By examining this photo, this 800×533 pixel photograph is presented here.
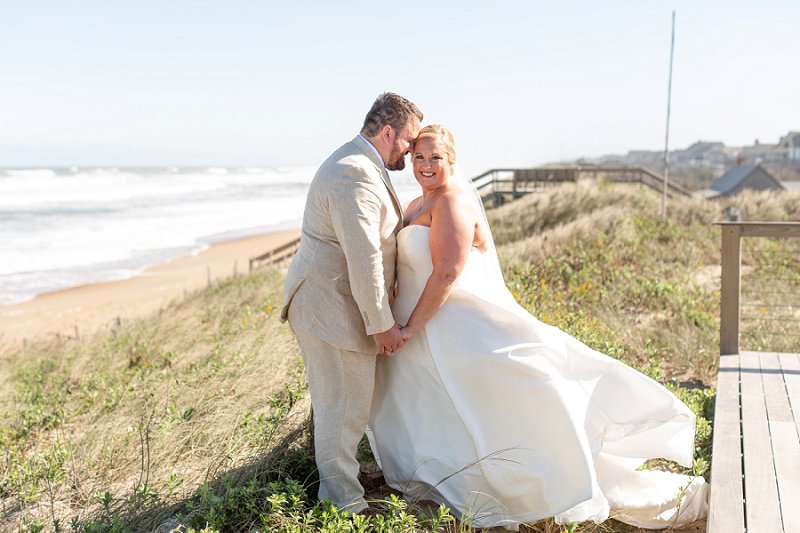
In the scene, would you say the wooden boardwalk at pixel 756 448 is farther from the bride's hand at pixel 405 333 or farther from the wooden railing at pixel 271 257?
the wooden railing at pixel 271 257

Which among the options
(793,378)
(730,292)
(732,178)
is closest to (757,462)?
(793,378)

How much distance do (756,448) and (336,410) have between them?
246cm

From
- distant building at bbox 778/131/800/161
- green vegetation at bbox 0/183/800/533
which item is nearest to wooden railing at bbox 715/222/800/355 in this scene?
green vegetation at bbox 0/183/800/533

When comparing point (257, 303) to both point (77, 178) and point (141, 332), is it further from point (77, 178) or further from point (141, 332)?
point (77, 178)

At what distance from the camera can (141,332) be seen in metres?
9.06

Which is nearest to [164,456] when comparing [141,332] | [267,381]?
[267,381]

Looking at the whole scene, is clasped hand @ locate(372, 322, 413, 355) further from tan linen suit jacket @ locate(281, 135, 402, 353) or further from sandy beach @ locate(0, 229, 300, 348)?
sandy beach @ locate(0, 229, 300, 348)

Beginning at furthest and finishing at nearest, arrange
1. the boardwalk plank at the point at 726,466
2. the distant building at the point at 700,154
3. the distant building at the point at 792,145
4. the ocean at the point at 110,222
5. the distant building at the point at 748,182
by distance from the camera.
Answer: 1. the distant building at the point at 700,154
2. the distant building at the point at 792,145
3. the distant building at the point at 748,182
4. the ocean at the point at 110,222
5. the boardwalk plank at the point at 726,466

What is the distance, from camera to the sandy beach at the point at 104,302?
12.8 m

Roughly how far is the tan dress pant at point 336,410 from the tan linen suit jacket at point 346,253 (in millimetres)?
93

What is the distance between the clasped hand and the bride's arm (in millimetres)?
13

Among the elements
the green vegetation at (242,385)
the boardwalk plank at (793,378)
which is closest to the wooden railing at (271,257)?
the green vegetation at (242,385)

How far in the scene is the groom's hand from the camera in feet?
11.7

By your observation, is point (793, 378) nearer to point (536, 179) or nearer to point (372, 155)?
point (372, 155)
